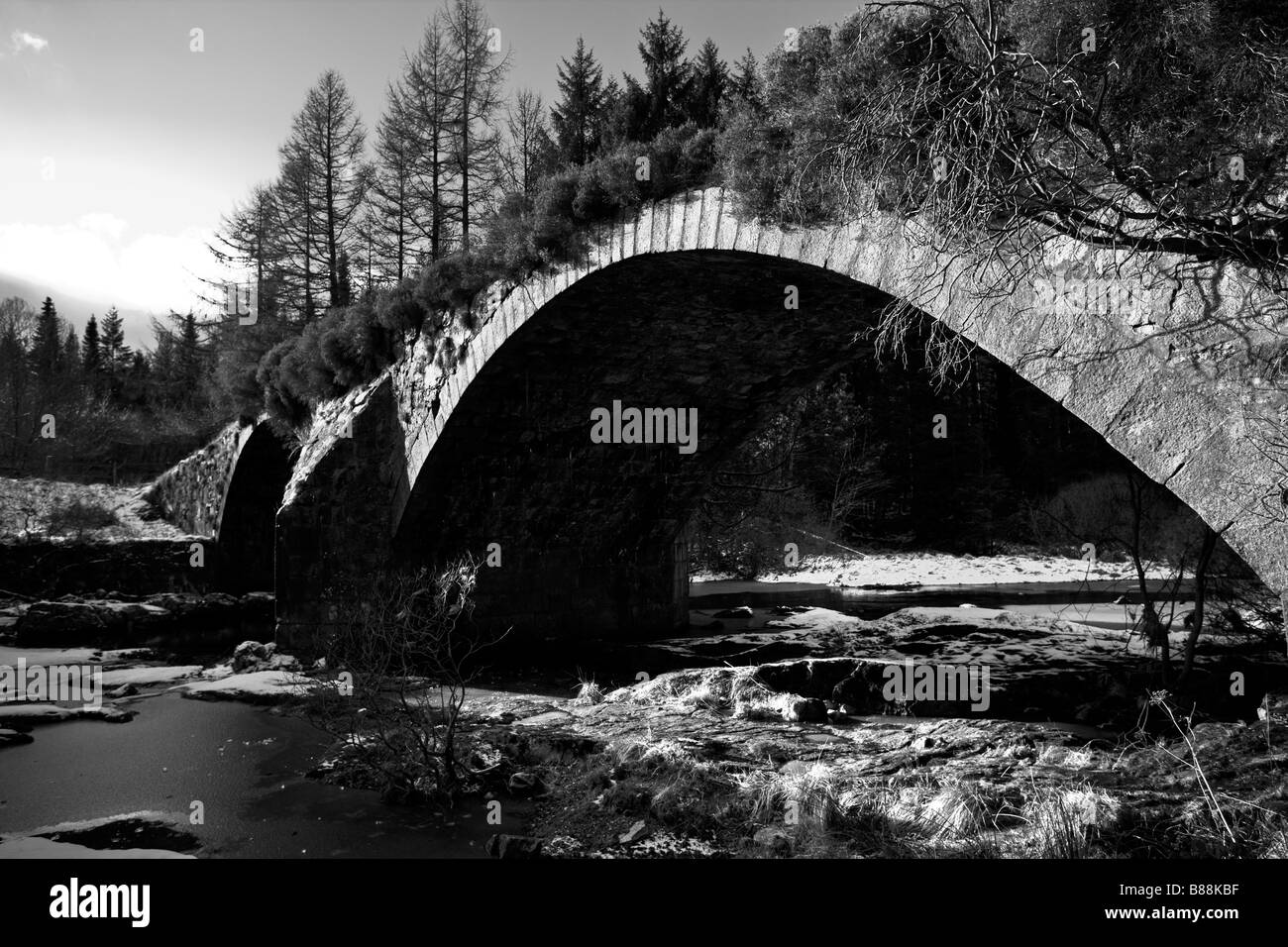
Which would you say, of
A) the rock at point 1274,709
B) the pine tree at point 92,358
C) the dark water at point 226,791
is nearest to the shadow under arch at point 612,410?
the dark water at point 226,791

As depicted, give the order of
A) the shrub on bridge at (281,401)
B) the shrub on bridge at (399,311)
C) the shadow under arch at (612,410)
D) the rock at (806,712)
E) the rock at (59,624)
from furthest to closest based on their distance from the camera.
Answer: the shrub on bridge at (281,401) → the rock at (59,624) → the shrub on bridge at (399,311) → the shadow under arch at (612,410) → the rock at (806,712)

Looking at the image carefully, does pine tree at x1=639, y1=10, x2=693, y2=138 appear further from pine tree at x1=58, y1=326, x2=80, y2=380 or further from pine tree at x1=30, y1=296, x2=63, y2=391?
pine tree at x1=58, y1=326, x2=80, y2=380

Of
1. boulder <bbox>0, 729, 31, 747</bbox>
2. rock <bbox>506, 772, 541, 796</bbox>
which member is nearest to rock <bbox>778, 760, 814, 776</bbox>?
rock <bbox>506, 772, 541, 796</bbox>

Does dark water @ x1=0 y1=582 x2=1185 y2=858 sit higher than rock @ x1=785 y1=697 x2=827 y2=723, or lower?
lower

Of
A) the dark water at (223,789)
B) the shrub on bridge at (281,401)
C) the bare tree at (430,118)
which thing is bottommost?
the dark water at (223,789)

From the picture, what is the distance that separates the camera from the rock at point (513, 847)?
4.26m

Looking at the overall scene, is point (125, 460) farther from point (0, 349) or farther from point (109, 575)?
point (109, 575)

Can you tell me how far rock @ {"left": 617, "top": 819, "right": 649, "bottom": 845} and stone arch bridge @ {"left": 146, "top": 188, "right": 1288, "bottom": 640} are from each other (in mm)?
2790

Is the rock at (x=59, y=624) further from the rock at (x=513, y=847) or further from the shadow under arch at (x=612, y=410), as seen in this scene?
the rock at (x=513, y=847)

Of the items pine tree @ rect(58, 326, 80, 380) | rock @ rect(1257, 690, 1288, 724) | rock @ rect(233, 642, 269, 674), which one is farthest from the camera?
pine tree @ rect(58, 326, 80, 380)

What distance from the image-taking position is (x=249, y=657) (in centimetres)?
1023

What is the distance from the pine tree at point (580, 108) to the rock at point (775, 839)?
21185 millimetres

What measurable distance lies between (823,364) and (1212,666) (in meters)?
4.94

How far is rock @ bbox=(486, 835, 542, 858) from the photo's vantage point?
4262mm
